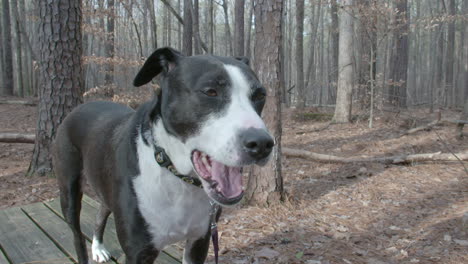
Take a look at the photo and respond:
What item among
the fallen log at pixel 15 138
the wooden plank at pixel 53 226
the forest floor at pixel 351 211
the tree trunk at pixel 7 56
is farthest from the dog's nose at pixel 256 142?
the tree trunk at pixel 7 56

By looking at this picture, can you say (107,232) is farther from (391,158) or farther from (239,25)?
(239,25)

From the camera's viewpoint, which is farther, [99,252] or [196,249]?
[99,252]

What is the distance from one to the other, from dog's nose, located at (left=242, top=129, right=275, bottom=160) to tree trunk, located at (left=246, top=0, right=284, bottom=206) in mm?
2650

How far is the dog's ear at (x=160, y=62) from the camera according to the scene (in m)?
2.12

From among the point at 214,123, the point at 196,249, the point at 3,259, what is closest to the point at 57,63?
the point at 3,259

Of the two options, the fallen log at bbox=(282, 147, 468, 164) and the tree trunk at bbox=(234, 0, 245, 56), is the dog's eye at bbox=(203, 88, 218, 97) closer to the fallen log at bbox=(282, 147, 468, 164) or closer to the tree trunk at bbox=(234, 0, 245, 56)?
the fallen log at bbox=(282, 147, 468, 164)

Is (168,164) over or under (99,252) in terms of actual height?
over

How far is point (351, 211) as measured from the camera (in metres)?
4.61

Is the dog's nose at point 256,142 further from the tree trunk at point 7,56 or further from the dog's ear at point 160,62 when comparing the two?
the tree trunk at point 7,56

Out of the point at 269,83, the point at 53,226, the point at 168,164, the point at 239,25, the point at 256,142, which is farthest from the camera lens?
the point at 239,25

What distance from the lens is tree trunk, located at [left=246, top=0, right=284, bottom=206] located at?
4.30 meters

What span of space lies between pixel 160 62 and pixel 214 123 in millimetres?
679

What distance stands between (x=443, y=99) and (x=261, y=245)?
23.4m

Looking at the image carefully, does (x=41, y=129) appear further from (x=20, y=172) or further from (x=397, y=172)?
(x=397, y=172)
